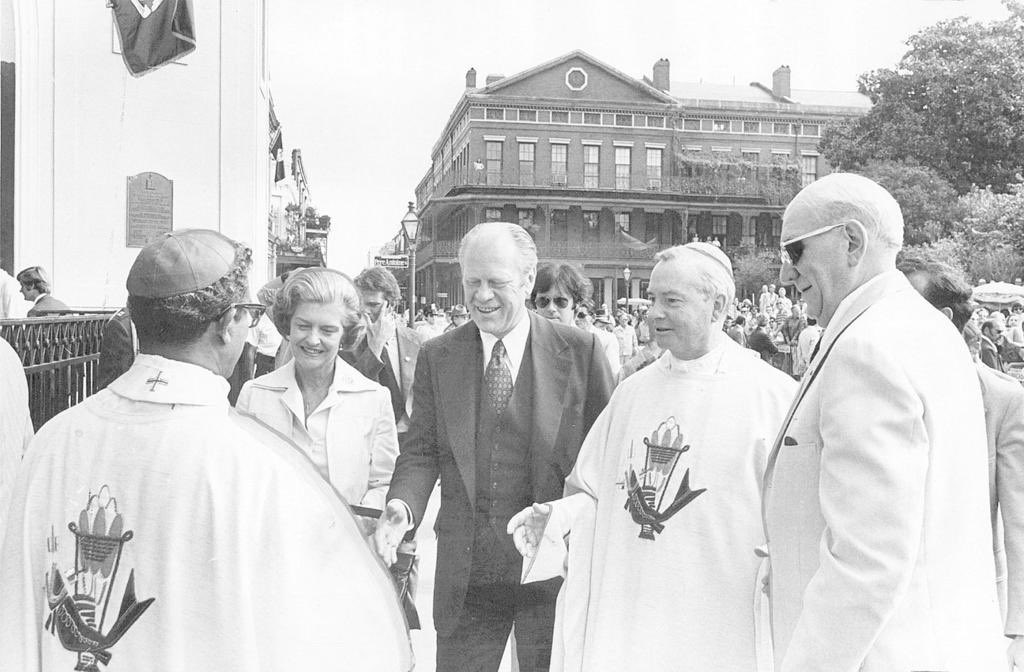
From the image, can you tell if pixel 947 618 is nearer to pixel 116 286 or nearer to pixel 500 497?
pixel 500 497

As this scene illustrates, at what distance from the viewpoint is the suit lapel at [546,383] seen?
307cm

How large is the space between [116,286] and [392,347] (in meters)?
6.16

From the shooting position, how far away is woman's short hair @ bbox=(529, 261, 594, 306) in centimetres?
495

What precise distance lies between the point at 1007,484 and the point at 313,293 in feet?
7.35

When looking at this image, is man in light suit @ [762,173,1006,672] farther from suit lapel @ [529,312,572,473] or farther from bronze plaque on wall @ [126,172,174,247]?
bronze plaque on wall @ [126,172,174,247]

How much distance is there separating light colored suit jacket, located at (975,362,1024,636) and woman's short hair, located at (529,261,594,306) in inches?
93.6

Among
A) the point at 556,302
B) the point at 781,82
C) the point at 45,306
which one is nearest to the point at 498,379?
the point at 556,302

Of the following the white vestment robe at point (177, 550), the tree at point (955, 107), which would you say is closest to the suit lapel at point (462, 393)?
the white vestment robe at point (177, 550)

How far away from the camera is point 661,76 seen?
49406 mm

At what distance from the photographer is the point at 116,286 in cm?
1015

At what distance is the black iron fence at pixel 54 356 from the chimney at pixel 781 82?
4818 centimetres

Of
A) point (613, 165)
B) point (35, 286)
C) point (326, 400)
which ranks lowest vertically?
point (326, 400)

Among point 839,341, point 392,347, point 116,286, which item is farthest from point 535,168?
point 839,341

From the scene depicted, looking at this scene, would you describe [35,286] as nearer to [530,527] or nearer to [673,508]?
[530,527]
